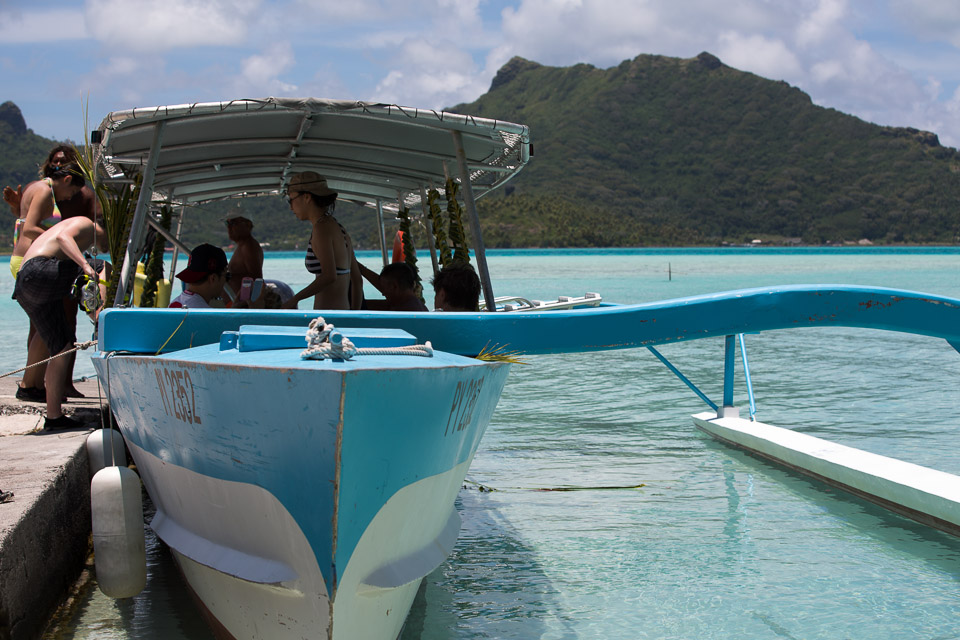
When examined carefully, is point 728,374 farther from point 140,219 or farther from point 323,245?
point 140,219

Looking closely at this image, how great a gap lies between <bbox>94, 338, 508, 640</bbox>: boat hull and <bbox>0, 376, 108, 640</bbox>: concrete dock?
61 cm

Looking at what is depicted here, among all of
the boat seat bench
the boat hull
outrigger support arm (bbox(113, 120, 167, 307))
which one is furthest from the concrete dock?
outrigger support arm (bbox(113, 120, 167, 307))

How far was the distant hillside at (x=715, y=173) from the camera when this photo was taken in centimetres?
9012

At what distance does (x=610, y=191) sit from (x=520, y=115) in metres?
27.4

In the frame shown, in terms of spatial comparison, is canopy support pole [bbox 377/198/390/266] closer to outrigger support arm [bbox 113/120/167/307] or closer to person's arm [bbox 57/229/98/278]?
person's arm [bbox 57/229/98/278]

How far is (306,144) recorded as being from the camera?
220 inches

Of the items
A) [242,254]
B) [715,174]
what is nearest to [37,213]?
[242,254]

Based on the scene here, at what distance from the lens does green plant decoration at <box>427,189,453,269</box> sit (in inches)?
231

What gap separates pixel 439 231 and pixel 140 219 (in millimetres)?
2179

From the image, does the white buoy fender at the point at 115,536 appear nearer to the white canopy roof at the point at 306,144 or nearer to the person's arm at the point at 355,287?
the white canopy roof at the point at 306,144

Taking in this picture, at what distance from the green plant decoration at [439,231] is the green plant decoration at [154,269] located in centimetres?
213

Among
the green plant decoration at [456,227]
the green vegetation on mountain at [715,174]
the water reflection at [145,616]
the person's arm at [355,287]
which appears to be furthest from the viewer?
the green vegetation on mountain at [715,174]

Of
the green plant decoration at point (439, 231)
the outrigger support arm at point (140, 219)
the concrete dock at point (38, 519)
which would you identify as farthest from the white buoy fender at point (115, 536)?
the green plant decoration at point (439, 231)

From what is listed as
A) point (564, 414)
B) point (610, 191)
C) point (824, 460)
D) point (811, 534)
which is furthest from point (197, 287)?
point (610, 191)
